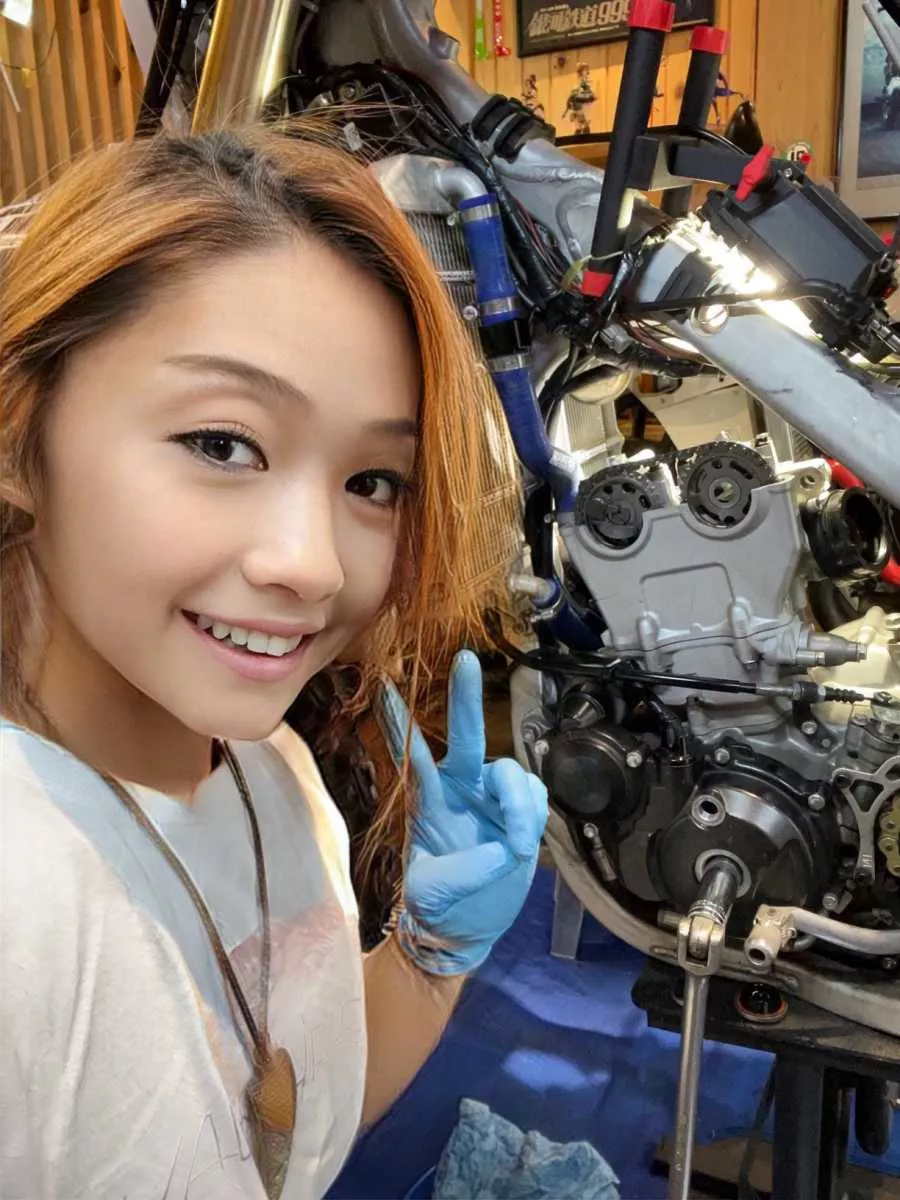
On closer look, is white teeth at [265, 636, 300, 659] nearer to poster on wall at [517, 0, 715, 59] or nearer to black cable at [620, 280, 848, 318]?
black cable at [620, 280, 848, 318]

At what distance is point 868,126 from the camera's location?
233 cm

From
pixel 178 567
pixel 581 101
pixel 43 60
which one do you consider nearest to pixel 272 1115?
pixel 178 567

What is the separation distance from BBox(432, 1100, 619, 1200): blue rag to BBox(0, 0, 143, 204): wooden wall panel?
1965 mm

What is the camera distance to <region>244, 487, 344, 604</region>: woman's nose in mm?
552

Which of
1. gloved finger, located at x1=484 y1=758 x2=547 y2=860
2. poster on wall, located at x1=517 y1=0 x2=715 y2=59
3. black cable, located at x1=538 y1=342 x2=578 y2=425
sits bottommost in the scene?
gloved finger, located at x1=484 y1=758 x2=547 y2=860

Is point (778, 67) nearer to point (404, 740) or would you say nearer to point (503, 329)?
point (503, 329)

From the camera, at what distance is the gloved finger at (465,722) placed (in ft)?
2.70

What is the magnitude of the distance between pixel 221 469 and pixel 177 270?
121 mm

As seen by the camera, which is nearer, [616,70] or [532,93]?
[616,70]

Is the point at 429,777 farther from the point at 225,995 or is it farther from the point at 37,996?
the point at 37,996

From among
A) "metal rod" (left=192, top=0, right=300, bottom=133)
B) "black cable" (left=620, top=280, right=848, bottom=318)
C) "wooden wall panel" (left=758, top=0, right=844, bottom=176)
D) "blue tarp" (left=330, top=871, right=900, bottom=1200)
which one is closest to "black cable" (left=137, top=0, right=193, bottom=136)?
"metal rod" (left=192, top=0, right=300, bottom=133)

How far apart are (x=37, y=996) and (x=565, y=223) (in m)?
1.22

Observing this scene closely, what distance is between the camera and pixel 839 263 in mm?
1098

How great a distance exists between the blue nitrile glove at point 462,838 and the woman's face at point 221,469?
27cm
